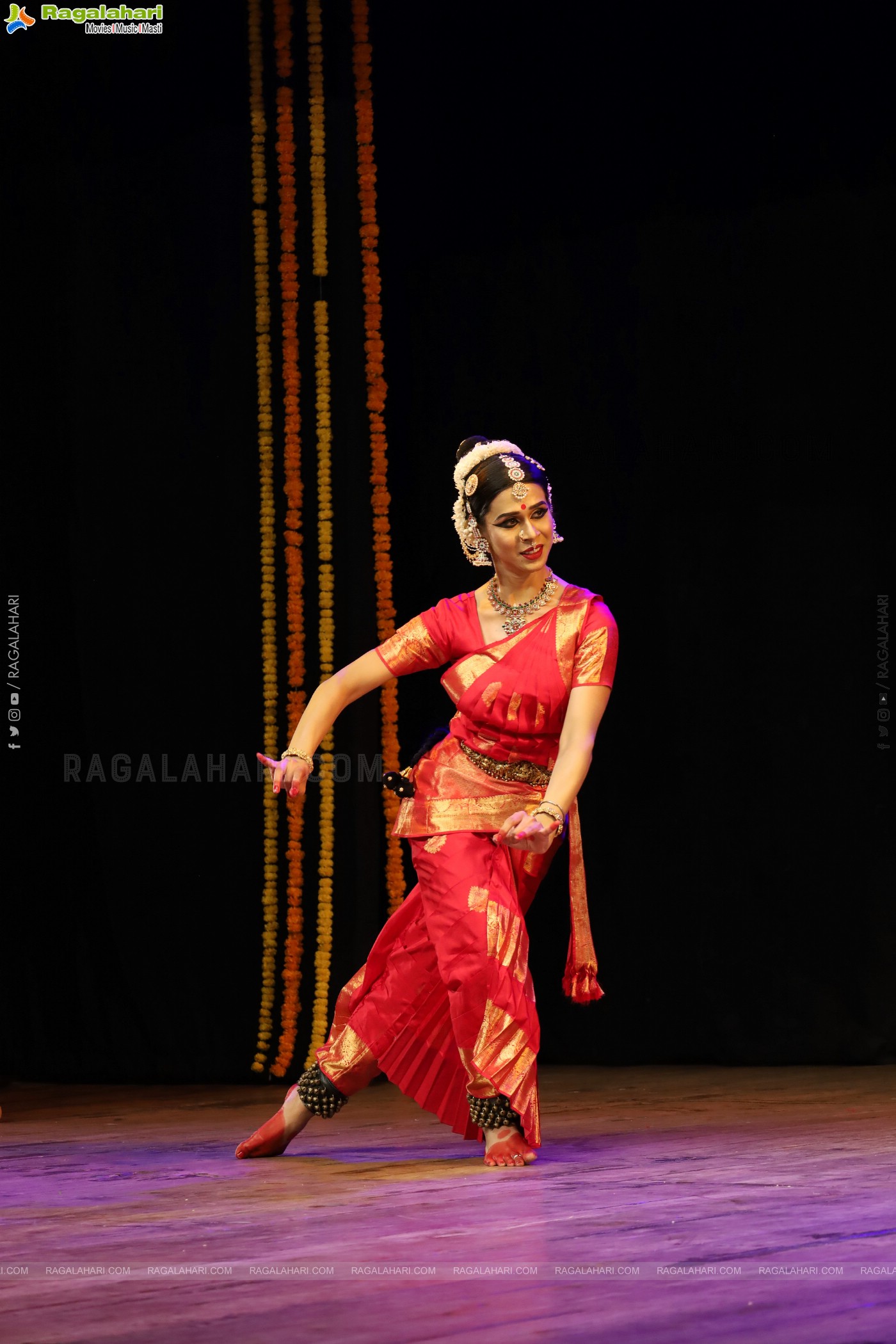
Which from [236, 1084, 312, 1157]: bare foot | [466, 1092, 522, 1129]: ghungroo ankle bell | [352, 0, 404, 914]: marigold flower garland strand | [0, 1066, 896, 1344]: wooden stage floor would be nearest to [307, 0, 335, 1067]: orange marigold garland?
[352, 0, 404, 914]: marigold flower garland strand

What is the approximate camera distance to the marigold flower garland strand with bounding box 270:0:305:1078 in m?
4.83

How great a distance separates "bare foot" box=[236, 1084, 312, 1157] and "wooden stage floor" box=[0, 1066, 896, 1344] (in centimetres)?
4

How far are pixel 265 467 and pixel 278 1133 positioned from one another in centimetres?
215

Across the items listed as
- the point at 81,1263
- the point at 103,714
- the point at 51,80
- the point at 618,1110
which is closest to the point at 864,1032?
the point at 618,1110

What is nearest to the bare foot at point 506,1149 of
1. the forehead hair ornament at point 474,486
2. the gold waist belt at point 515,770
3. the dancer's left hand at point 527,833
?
the dancer's left hand at point 527,833

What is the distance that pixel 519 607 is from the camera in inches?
135

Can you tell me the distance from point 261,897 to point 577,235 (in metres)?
2.05

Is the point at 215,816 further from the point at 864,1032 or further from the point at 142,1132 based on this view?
the point at 864,1032

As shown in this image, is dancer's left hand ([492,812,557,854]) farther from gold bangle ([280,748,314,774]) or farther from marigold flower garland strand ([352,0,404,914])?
marigold flower garland strand ([352,0,404,914])

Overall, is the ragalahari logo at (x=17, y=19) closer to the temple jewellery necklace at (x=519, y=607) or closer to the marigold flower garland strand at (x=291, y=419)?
the marigold flower garland strand at (x=291, y=419)

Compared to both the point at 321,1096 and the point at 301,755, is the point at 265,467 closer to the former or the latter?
the point at 301,755

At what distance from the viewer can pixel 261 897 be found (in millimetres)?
4938

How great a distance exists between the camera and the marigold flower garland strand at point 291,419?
4.83 m

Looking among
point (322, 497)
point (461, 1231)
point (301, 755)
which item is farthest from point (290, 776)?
point (322, 497)
